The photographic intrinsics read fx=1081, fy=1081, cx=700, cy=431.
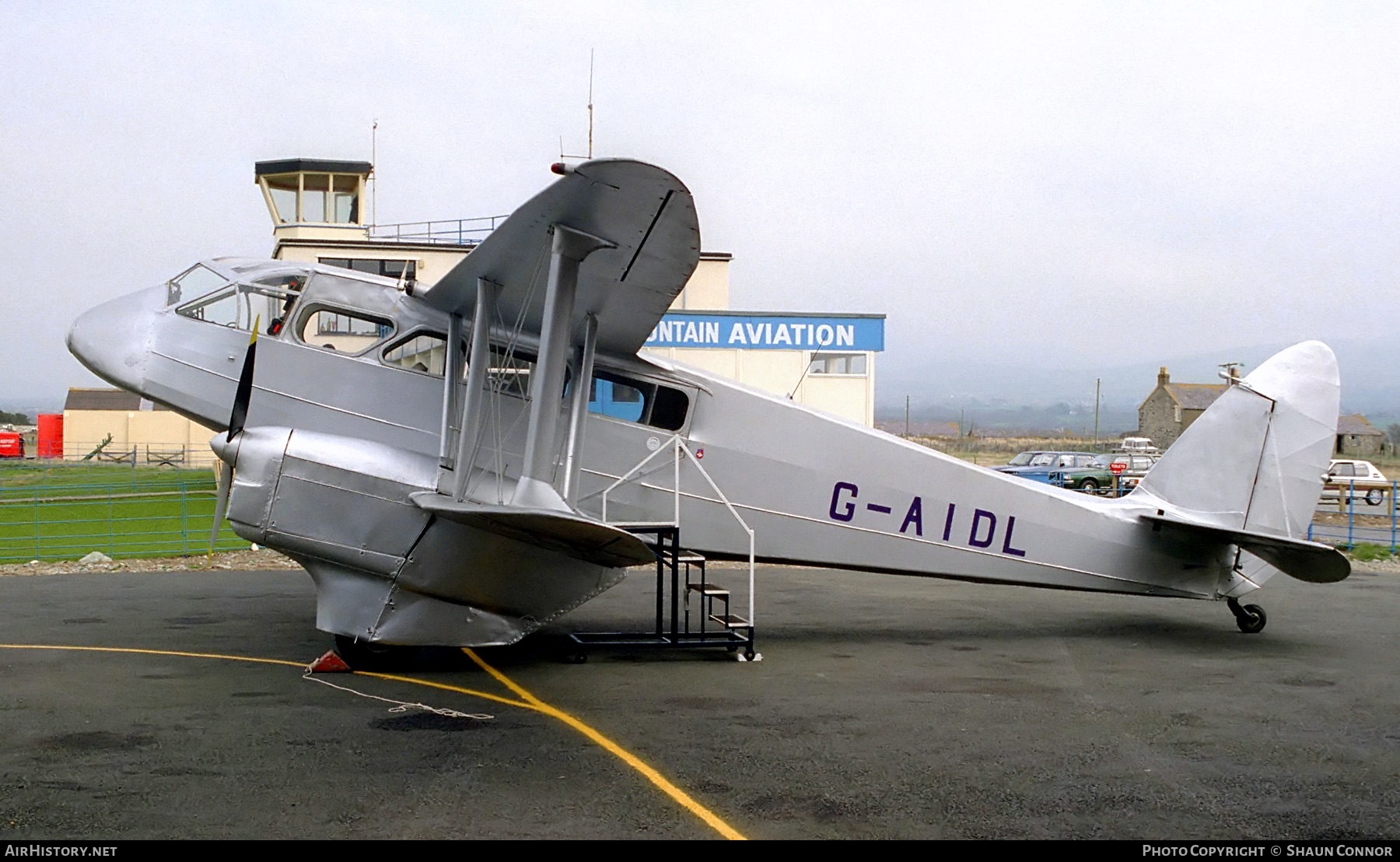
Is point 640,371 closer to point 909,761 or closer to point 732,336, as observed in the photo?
point 909,761

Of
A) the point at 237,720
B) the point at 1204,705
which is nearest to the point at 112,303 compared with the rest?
the point at 237,720

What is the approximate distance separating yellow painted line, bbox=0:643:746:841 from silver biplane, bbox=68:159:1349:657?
1.43ft

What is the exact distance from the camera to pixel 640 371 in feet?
34.5

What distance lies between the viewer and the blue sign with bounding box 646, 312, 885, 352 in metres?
28.5

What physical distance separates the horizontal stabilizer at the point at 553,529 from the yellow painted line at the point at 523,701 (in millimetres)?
1247

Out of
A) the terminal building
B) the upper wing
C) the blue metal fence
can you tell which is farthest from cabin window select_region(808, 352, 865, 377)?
the upper wing

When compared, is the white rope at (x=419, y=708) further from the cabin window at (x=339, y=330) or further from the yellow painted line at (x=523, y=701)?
the cabin window at (x=339, y=330)

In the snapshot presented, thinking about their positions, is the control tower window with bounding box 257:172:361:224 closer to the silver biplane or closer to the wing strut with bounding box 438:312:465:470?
the silver biplane

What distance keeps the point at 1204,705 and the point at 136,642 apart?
10.1m

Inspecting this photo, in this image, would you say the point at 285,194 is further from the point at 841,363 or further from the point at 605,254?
the point at 605,254

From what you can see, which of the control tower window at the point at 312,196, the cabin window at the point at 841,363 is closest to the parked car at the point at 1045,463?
the cabin window at the point at 841,363

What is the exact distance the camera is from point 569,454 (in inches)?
375

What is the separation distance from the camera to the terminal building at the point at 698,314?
93.9ft
